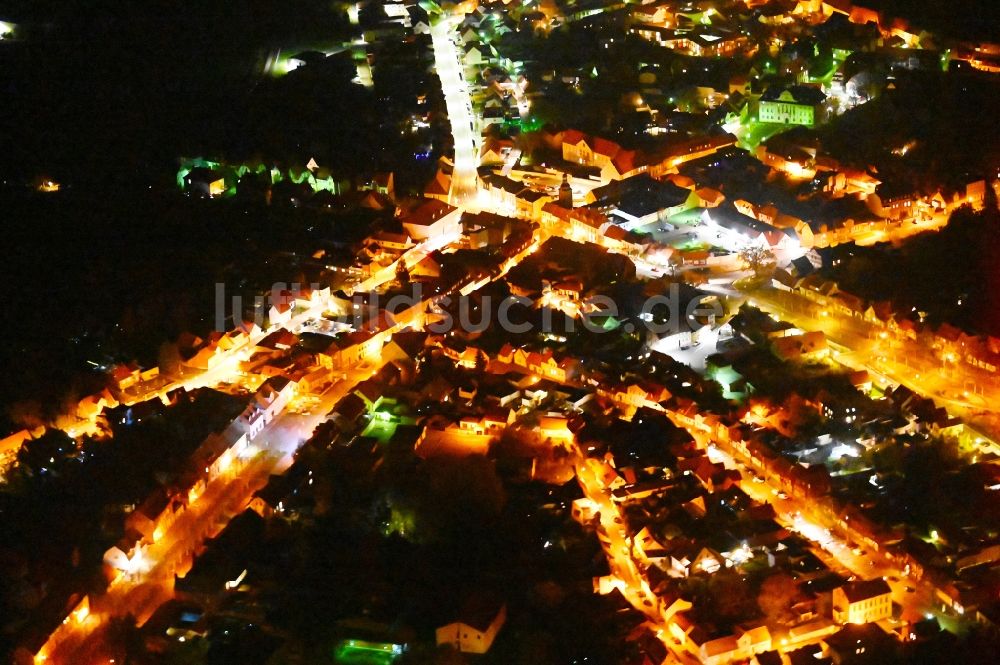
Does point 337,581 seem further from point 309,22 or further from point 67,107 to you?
point 309,22

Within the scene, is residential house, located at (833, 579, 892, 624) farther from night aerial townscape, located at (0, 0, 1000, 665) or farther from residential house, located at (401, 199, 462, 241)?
residential house, located at (401, 199, 462, 241)

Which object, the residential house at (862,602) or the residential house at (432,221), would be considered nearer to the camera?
the residential house at (862,602)

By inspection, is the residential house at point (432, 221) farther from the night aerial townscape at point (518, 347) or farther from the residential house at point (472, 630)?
the residential house at point (472, 630)

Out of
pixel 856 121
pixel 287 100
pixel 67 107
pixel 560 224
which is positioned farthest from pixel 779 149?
pixel 67 107

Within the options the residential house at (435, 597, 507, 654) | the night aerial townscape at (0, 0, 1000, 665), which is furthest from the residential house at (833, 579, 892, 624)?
the residential house at (435, 597, 507, 654)

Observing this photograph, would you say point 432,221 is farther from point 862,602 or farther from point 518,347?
point 862,602

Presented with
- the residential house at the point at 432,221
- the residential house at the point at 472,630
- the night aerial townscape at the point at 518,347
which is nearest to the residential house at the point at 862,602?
the night aerial townscape at the point at 518,347

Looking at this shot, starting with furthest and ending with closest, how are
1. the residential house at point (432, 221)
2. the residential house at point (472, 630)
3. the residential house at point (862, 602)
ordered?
the residential house at point (432, 221) < the residential house at point (862, 602) < the residential house at point (472, 630)

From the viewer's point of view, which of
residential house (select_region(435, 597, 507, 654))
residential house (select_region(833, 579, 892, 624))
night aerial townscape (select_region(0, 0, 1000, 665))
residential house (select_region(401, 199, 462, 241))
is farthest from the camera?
residential house (select_region(401, 199, 462, 241))
